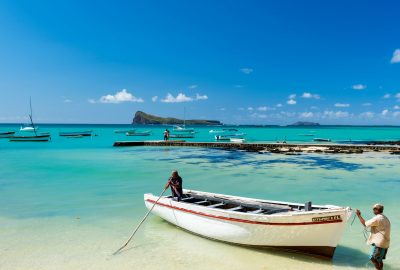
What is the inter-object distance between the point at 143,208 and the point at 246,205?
556cm

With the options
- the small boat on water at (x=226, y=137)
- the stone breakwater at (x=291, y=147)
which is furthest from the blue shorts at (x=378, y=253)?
the small boat on water at (x=226, y=137)

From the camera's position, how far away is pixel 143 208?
15.4 m

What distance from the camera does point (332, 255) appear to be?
30.7ft

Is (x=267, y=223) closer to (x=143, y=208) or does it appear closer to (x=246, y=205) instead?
(x=246, y=205)

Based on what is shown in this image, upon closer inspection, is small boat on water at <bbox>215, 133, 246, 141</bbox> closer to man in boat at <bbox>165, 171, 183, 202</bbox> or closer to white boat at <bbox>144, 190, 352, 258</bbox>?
man in boat at <bbox>165, 171, 183, 202</bbox>

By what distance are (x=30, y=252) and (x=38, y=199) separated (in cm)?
801

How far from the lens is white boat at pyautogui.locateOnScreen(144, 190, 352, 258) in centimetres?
883

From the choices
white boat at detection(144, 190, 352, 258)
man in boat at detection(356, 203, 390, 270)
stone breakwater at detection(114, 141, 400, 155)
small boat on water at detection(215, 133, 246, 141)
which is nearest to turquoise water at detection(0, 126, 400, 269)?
white boat at detection(144, 190, 352, 258)

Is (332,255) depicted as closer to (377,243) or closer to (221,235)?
(377,243)

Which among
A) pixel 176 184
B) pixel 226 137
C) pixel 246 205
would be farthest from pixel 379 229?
pixel 226 137

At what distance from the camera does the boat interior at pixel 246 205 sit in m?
10.5

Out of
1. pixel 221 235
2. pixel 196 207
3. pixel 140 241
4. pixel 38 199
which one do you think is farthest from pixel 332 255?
pixel 38 199

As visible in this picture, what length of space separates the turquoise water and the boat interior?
128 cm

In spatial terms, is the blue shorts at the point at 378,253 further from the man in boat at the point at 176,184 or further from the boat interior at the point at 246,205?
the man in boat at the point at 176,184
